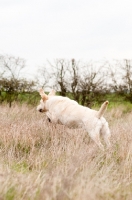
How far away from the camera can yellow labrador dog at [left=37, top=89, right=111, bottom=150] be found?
6.76 metres

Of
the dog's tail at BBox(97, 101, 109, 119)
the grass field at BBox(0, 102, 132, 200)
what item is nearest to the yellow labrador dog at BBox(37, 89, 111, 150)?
the dog's tail at BBox(97, 101, 109, 119)

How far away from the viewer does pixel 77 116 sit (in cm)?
739

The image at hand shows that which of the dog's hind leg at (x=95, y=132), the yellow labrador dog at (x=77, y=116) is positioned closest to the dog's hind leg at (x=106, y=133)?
the yellow labrador dog at (x=77, y=116)

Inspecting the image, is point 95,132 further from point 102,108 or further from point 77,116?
point 77,116

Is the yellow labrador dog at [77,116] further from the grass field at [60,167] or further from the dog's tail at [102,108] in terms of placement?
the grass field at [60,167]

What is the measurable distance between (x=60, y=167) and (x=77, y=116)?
132 inches

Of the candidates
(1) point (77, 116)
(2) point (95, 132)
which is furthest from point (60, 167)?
(1) point (77, 116)

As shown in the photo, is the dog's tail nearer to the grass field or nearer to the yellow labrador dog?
the yellow labrador dog

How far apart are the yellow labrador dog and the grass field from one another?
0.80 ft

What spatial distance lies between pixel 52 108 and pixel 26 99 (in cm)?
753

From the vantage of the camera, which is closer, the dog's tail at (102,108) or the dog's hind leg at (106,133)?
the dog's tail at (102,108)

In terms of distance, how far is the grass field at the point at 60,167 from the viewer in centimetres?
302

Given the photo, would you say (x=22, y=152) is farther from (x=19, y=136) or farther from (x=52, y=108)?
(x=52, y=108)

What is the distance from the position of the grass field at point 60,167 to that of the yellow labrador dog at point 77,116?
0.24 m
